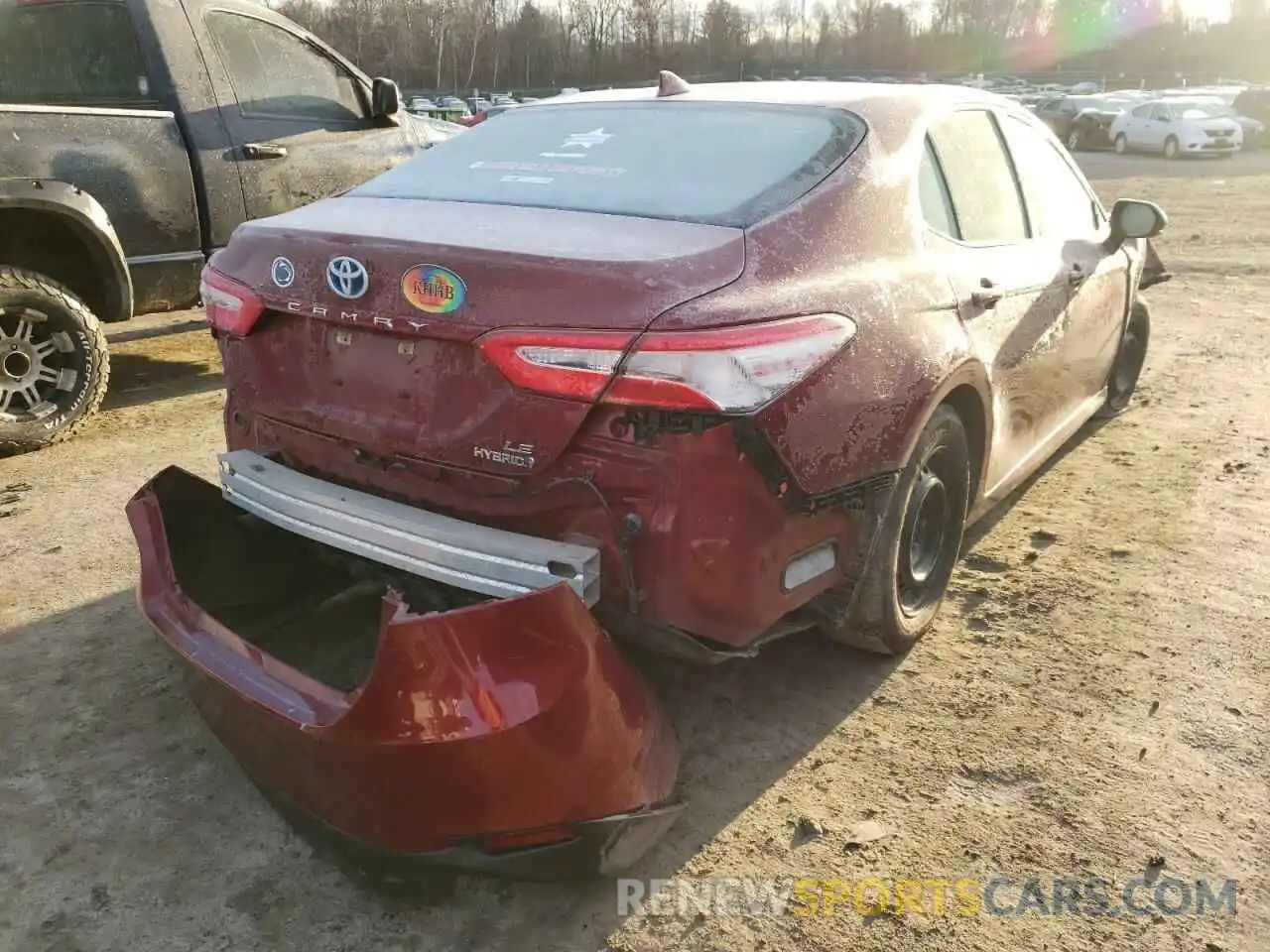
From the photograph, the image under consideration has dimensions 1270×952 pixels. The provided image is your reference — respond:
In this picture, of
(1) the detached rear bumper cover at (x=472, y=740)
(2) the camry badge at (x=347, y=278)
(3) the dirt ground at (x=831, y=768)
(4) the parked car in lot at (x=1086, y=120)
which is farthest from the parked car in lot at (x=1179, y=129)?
(1) the detached rear bumper cover at (x=472, y=740)

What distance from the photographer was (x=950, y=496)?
349 cm

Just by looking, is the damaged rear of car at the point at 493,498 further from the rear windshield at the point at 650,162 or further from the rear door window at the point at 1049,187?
the rear door window at the point at 1049,187

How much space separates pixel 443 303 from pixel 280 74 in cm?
468

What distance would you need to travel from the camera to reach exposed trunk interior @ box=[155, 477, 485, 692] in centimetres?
286

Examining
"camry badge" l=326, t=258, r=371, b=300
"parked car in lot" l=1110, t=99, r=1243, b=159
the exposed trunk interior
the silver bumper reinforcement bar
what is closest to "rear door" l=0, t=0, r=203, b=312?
the exposed trunk interior

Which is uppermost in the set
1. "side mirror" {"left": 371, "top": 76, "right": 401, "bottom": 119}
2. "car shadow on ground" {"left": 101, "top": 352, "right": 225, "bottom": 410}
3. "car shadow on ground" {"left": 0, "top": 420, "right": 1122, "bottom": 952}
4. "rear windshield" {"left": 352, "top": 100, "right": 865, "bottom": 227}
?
"side mirror" {"left": 371, "top": 76, "right": 401, "bottom": 119}

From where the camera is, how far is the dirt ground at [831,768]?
2363 millimetres

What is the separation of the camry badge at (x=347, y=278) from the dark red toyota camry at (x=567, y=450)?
15mm

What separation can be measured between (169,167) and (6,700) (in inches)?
138

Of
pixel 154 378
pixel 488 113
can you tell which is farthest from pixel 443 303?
pixel 154 378

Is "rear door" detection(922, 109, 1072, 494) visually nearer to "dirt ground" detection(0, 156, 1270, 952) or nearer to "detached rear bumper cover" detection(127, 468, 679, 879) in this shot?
"dirt ground" detection(0, 156, 1270, 952)

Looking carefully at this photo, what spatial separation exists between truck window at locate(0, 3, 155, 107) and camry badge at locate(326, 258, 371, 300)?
391 centimetres

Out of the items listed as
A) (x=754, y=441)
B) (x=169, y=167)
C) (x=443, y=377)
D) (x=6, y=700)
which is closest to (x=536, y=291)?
(x=443, y=377)

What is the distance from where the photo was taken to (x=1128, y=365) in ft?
19.5
